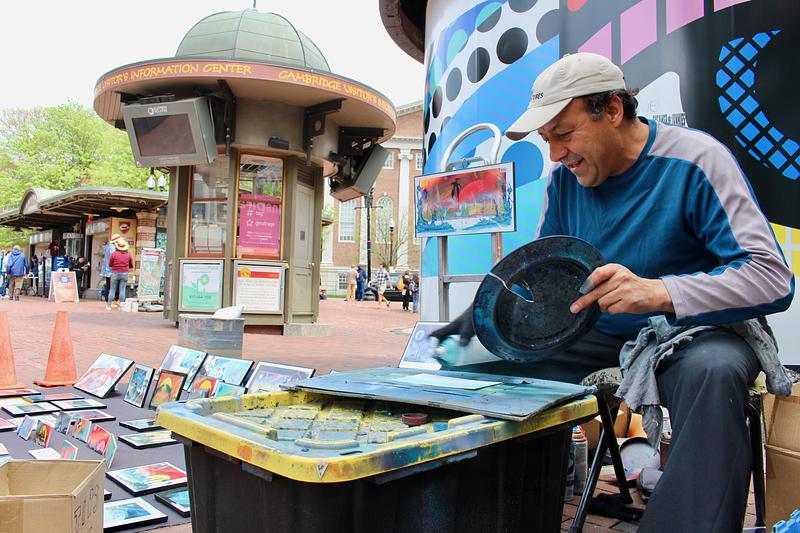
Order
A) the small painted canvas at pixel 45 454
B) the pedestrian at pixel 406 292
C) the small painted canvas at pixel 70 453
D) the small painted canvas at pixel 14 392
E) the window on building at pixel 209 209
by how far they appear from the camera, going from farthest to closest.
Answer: the pedestrian at pixel 406 292
the window on building at pixel 209 209
the small painted canvas at pixel 14 392
the small painted canvas at pixel 45 454
the small painted canvas at pixel 70 453


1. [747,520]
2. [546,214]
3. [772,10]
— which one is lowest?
[747,520]

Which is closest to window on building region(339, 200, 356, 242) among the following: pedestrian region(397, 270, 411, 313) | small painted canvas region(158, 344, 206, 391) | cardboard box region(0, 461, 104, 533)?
pedestrian region(397, 270, 411, 313)

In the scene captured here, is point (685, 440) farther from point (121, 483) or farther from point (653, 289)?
point (121, 483)

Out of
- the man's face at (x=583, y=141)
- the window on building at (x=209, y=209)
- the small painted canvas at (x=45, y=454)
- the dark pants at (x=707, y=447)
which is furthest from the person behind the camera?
the window on building at (x=209, y=209)

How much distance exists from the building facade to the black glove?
157ft

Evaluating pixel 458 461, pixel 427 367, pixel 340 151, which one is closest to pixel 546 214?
pixel 427 367

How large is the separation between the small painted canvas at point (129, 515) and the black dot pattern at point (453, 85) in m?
4.39

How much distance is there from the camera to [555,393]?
77.4 inches

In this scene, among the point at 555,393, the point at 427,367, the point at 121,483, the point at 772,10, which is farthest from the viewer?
the point at 772,10

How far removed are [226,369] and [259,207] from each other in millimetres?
6959

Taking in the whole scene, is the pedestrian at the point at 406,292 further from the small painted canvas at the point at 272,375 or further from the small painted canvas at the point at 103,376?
the small painted canvas at the point at 272,375

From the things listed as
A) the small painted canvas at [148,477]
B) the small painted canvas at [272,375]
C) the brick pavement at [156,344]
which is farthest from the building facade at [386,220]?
the small painted canvas at [148,477]

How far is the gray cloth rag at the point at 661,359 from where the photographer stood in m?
1.88

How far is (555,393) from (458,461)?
21.7 inches
